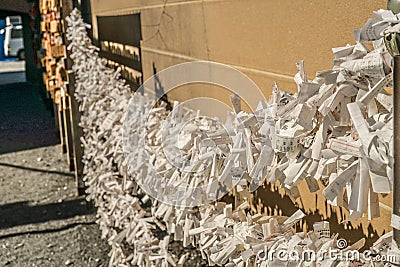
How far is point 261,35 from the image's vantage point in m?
2.37

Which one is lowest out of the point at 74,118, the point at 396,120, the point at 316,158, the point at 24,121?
the point at 24,121

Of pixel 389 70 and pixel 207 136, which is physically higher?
pixel 389 70

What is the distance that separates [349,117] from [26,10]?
14.0m

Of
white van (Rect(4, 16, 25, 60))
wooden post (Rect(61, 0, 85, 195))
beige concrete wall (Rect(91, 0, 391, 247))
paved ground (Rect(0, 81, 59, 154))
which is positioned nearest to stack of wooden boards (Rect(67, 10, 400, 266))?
beige concrete wall (Rect(91, 0, 391, 247))

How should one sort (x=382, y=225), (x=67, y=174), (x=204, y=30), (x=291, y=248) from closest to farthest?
(x=291, y=248) < (x=382, y=225) < (x=204, y=30) < (x=67, y=174)

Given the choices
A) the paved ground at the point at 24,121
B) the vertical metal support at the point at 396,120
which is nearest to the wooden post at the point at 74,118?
the paved ground at the point at 24,121

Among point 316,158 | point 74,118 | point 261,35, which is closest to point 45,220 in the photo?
point 74,118

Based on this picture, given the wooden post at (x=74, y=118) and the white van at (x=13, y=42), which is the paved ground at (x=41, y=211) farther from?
the white van at (x=13, y=42)

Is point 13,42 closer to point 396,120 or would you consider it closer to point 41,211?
point 41,211

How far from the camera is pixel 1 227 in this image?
4984mm

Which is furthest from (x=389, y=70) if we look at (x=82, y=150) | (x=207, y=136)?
(x=82, y=150)

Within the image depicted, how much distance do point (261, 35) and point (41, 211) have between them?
343cm

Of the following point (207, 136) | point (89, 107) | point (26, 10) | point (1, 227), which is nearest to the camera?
point (207, 136)

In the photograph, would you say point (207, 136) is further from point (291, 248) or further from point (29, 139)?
point (29, 139)
